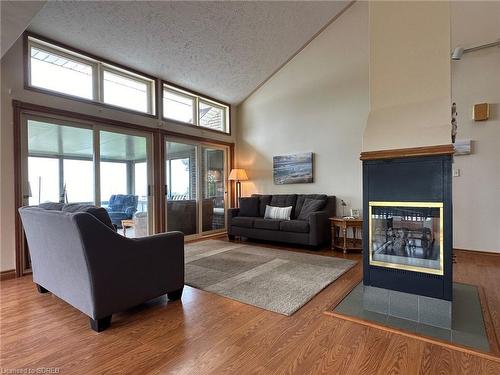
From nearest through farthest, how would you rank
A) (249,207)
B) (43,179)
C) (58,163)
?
(43,179) → (58,163) → (249,207)

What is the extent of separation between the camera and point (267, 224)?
488 centimetres

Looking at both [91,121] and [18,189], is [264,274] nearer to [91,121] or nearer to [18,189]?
[18,189]

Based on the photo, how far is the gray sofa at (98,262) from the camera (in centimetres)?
191

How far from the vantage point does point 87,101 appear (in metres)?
3.94

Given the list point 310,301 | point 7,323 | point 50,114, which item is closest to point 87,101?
point 50,114

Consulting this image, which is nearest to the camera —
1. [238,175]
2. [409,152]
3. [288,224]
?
[409,152]

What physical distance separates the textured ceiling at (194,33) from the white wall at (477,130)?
1.97 metres

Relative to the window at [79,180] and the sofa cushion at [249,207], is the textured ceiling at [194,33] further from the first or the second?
the sofa cushion at [249,207]

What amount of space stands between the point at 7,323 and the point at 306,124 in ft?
16.5

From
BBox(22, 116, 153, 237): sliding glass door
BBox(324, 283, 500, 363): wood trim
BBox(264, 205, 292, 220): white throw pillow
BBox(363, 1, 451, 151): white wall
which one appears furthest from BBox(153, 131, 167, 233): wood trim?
BBox(363, 1, 451, 151): white wall

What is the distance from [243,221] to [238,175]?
1254 mm

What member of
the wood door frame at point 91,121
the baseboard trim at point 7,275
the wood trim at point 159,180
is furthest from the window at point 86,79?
the baseboard trim at point 7,275

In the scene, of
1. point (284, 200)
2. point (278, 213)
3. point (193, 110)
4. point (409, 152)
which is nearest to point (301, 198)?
point (284, 200)

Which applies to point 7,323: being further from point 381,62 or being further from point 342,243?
point 342,243
